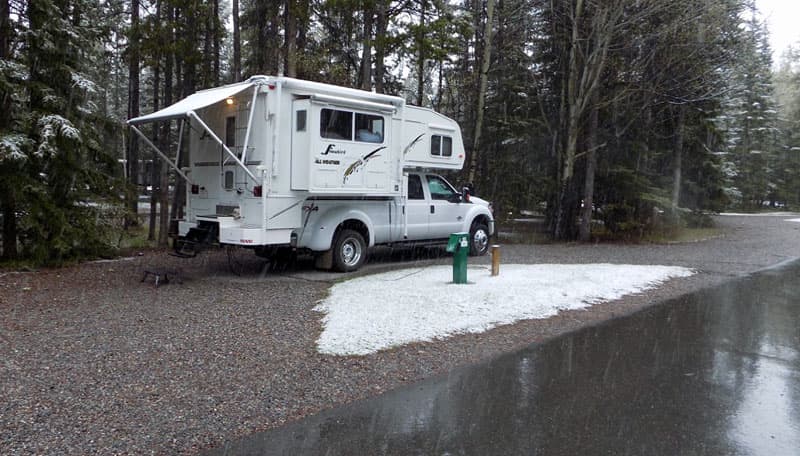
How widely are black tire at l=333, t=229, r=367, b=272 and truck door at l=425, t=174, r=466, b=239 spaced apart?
1963 millimetres

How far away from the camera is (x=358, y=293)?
9.02m

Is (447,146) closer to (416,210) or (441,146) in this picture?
(441,146)

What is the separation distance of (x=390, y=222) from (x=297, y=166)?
100 inches

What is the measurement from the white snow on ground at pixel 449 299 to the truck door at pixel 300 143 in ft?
6.19

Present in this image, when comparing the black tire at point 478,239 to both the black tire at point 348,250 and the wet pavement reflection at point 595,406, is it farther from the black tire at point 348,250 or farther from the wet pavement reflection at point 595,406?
the wet pavement reflection at point 595,406

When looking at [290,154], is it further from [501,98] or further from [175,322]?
[501,98]

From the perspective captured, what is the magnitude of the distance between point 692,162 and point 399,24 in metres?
14.8

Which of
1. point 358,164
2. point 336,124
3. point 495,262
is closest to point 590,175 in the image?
point 495,262

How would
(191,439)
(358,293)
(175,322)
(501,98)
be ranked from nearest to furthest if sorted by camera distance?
1. (191,439)
2. (175,322)
3. (358,293)
4. (501,98)

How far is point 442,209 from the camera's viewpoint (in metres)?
13.1

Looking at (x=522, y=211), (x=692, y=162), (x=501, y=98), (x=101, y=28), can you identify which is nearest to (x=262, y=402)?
(x=101, y=28)

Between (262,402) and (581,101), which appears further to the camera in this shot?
(581,101)

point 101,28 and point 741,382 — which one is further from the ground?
point 101,28

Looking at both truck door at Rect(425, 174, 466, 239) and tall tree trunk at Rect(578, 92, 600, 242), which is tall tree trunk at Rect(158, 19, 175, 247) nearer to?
truck door at Rect(425, 174, 466, 239)
